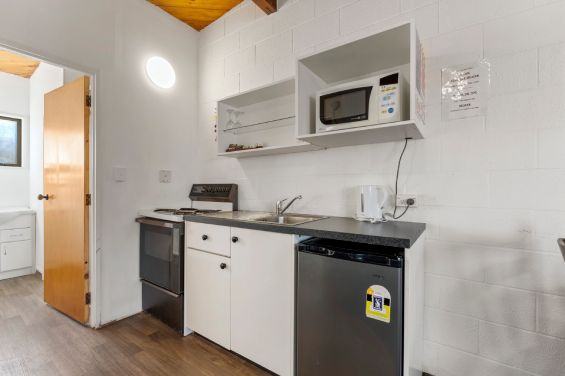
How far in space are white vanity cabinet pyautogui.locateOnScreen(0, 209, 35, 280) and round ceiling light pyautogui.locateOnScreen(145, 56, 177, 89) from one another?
2.52 meters

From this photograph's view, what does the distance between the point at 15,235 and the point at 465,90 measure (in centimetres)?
486

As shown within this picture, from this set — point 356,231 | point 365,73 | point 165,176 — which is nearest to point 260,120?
point 365,73

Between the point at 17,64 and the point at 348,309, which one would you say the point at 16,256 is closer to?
the point at 17,64

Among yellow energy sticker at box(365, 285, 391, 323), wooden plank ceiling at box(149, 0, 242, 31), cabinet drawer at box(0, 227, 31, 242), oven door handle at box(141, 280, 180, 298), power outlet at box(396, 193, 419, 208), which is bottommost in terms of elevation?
oven door handle at box(141, 280, 180, 298)

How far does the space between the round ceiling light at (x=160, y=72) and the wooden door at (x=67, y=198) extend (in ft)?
1.84

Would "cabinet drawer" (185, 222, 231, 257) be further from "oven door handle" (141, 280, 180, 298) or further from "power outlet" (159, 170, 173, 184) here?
"power outlet" (159, 170, 173, 184)

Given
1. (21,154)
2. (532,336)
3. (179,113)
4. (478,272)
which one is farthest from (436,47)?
(21,154)

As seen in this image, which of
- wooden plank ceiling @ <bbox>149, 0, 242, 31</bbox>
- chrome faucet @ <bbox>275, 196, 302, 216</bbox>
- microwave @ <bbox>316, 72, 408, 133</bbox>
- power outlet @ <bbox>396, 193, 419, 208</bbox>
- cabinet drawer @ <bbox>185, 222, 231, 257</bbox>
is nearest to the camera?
microwave @ <bbox>316, 72, 408, 133</bbox>

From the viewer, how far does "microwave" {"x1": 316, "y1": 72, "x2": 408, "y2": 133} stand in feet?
4.68

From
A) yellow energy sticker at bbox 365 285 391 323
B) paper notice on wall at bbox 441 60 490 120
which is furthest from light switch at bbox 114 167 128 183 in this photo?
paper notice on wall at bbox 441 60 490 120

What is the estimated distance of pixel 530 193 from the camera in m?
1.35

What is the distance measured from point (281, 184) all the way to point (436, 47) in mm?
1430

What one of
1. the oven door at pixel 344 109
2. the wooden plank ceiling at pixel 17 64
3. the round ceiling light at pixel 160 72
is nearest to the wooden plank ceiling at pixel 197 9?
the round ceiling light at pixel 160 72

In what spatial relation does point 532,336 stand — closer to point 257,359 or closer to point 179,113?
point 257,359
